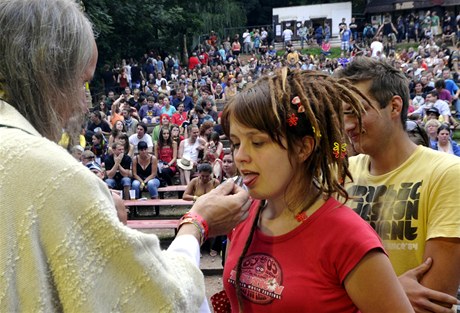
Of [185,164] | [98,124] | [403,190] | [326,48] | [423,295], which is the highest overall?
[403,190]

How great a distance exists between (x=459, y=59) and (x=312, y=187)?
21.2 metres

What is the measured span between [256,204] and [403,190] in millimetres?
618

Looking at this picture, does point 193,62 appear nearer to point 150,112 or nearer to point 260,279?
point 150,112

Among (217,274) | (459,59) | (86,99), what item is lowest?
(217,274)

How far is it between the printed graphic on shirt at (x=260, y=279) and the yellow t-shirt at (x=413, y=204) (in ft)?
2.15

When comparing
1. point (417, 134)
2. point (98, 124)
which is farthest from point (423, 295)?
point (98, 124)

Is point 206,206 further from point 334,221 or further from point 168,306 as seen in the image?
point 168,306

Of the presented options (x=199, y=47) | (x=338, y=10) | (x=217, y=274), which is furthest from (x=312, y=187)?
(x=338, y=10)

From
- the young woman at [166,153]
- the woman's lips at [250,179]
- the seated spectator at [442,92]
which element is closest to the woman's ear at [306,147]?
the woman's lips at [250,179]

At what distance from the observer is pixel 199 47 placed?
3297 centimetres

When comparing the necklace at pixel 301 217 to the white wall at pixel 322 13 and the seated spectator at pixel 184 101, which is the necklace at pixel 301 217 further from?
the white wall at pixel 322 13

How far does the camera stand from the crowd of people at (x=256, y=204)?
135 centimetres

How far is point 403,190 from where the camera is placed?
240 cm

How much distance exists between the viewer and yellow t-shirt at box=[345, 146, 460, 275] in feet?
7.33
